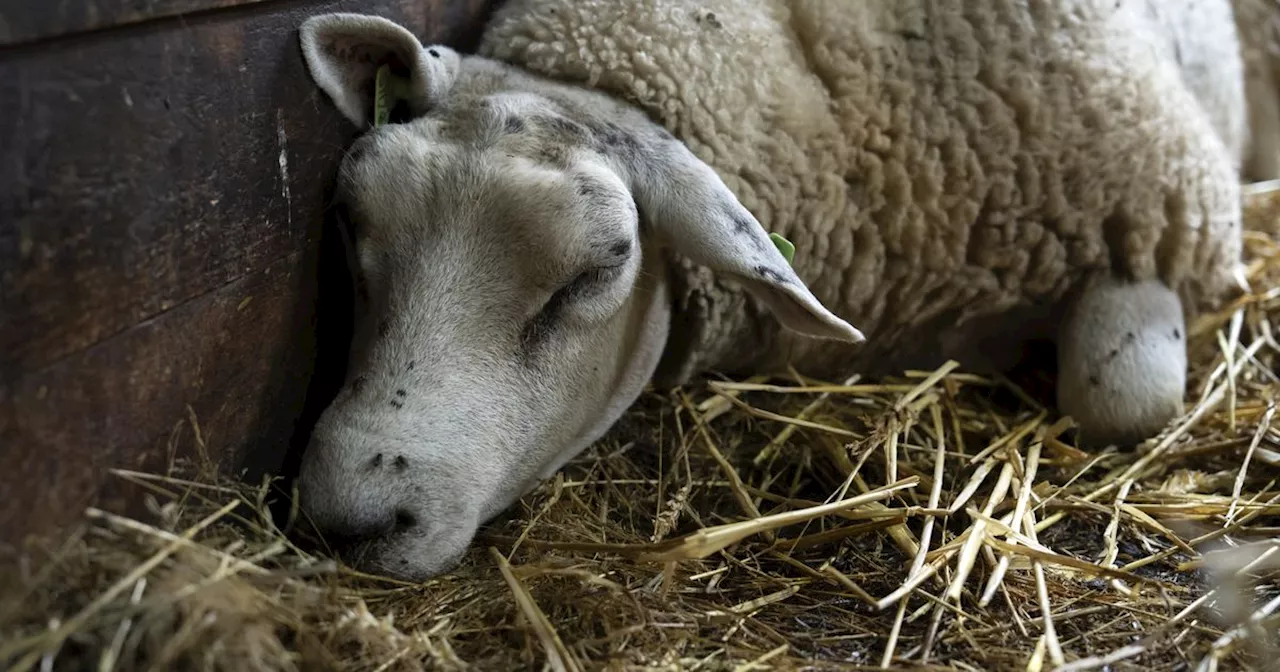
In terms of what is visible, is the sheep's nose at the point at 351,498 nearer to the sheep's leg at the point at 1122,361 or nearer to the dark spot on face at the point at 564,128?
the dark spot on face at the point at 564,128

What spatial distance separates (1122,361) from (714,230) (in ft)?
4.30

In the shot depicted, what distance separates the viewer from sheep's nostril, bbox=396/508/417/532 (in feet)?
6.36

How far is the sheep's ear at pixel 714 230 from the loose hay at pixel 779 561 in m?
0.40

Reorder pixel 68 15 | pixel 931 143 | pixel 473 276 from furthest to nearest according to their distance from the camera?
pixel 931 143
pixel 473 276
pixel 68 15

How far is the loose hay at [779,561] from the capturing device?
5.14 ft

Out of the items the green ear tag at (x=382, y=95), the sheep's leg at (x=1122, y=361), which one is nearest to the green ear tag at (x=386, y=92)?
the green ear tag at (x=382, y=95)

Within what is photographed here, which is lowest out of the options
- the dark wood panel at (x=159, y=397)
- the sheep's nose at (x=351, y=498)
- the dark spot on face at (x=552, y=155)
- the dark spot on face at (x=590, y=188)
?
the sheep's nose at (x=351, y=498)

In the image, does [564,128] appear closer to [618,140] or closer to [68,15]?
[618,140]

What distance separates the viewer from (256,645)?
1495mm

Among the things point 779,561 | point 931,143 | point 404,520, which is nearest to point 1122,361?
point 931,143

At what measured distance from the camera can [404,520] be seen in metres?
1.95

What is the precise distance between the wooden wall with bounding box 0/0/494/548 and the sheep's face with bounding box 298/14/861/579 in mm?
145

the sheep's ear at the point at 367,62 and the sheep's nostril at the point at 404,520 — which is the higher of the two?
the sheep's ear at the point at 367,62

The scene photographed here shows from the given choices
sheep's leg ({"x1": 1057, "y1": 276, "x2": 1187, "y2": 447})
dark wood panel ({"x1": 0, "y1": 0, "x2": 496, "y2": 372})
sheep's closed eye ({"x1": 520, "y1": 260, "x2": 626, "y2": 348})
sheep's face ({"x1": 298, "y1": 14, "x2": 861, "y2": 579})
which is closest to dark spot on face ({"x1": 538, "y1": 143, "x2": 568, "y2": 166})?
sheep's face ({"x1": 298, "y1": 14, "x2": 861, "y2": 579})
